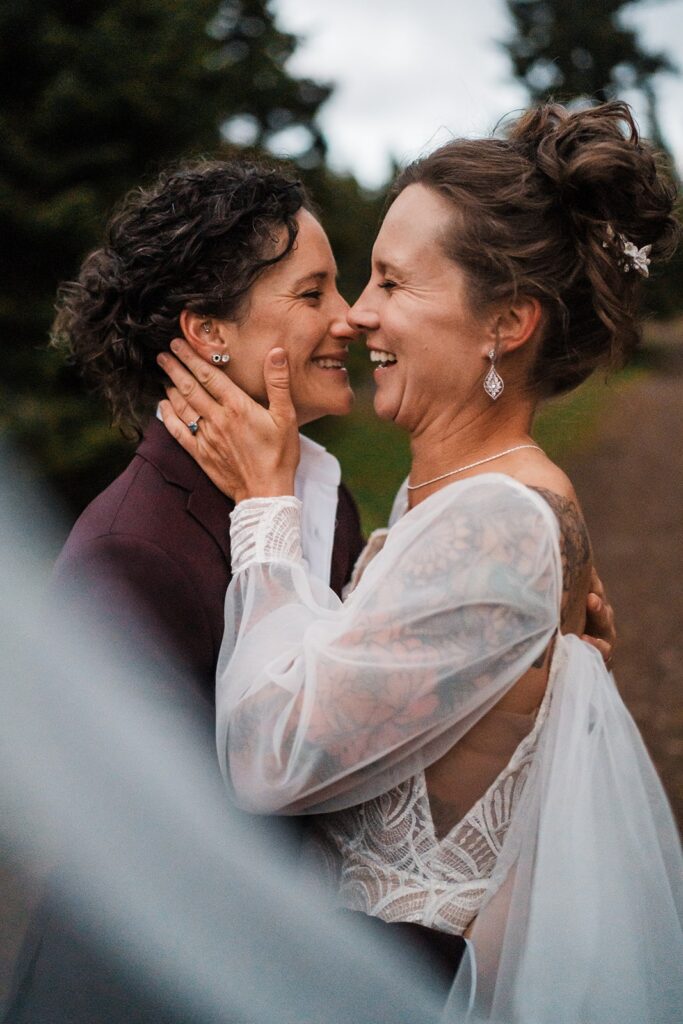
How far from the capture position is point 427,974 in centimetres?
219

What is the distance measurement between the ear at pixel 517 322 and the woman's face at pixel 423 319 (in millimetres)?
37

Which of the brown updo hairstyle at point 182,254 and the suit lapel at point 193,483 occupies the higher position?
the brown updo hairstyle at point 182,254

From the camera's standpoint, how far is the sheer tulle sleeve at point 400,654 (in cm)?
199

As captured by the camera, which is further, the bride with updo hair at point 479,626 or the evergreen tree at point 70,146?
the evergreen tree at point 70,146

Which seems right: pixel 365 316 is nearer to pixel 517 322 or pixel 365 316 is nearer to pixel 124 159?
pixel 517 322

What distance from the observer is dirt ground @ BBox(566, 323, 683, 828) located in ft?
21.5

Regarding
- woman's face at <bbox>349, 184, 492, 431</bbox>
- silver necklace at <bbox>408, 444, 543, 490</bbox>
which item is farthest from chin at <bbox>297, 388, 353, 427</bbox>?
silver necklace at <bbox>408, 444, 543, 490</bbox>

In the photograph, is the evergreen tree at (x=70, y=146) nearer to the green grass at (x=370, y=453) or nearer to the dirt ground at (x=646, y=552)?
the green grass at (x=370, y=453)

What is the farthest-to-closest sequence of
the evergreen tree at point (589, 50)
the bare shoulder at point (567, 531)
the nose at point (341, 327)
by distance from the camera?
the evergreen tree at point (589, 50), the nose at point (341, 327), the bare shoulder at point (567, 531)

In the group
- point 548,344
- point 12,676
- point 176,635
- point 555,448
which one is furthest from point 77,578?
point 555,448

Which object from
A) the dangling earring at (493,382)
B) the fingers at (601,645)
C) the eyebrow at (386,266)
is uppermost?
the eyebrow at (386,266)

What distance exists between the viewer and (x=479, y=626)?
2.00 metres

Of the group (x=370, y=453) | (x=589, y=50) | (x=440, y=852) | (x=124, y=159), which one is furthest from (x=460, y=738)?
(x=589, y=50)

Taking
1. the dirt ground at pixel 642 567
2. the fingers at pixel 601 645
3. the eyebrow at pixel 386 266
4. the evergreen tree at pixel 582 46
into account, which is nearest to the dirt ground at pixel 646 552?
the dirt ground at pixel 642 567
